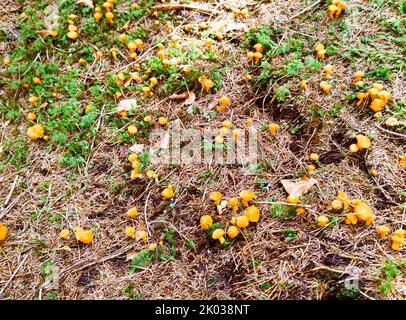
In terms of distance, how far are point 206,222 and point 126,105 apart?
5.53 feet

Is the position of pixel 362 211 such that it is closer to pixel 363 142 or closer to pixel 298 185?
pixel 298 185

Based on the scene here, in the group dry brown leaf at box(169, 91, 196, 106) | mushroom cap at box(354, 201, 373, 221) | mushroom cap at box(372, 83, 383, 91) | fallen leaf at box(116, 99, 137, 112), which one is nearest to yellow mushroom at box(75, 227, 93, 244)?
fallen leaf at box(116, 99, 137, 112)

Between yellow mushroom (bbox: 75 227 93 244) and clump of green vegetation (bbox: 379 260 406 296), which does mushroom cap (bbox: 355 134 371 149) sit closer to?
clump of green vegetation (bbox: 379 260 406 296)

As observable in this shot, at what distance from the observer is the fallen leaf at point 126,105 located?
12.9ft

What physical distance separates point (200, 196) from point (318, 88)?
1715 millimetres

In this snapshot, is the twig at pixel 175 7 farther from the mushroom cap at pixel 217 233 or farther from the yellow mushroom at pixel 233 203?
the mushroom cap at pixel 217 233

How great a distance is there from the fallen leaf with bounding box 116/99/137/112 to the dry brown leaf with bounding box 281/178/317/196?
72.7 inches

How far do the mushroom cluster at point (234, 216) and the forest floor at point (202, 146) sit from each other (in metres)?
0.07

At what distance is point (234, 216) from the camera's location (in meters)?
3.18

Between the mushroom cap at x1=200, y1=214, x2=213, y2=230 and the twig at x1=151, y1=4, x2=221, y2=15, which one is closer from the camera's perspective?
the mushroom cap at x1=200, y1=214, x2=213, y2=230

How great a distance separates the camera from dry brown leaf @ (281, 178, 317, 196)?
3248mm

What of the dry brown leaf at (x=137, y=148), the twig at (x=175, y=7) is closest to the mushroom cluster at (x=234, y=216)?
the dry brown leaf at (x=137, y=148)
